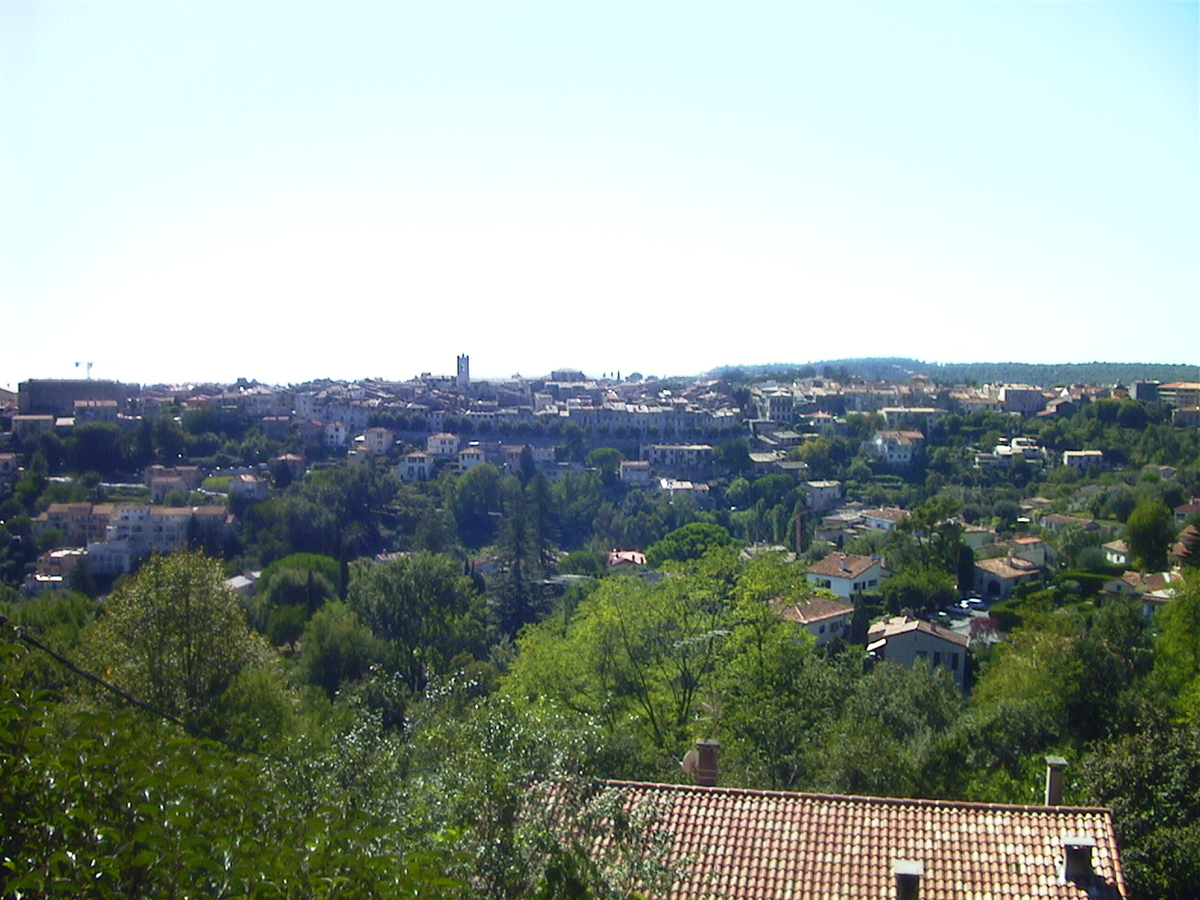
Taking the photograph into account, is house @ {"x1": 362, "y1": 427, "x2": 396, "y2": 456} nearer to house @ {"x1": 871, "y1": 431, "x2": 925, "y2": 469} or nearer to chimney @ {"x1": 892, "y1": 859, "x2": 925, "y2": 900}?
house @ {"x1": 871, "y1": 431, "x2": 925, "y2": 469}

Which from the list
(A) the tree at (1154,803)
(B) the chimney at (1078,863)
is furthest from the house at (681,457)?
(B) the chimney at (1078,863)

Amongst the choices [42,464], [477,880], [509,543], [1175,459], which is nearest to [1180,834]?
[477,880]

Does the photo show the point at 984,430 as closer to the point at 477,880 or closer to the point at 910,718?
the point at 910,718

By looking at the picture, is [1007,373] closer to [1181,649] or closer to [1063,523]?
[1063,523]

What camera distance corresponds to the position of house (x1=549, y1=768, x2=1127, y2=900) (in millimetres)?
5945

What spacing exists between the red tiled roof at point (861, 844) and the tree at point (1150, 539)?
78.6ft

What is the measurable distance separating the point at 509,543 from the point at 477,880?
31.3 meters

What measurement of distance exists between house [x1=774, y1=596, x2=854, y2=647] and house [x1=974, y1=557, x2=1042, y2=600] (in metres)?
5.41

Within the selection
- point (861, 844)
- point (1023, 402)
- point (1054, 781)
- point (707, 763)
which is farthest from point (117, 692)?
point (1023, 402)

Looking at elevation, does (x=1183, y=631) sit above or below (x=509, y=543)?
above

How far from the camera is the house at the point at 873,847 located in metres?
5.95

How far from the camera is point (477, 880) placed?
15.8 feet

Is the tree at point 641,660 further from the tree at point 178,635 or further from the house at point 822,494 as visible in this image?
the house at point 822,494

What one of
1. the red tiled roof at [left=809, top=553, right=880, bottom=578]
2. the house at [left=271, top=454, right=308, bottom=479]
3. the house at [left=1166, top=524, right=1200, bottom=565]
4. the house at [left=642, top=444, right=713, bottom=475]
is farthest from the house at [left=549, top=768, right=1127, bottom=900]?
the house at [left=642, top=444, right=713, bottom=475]
